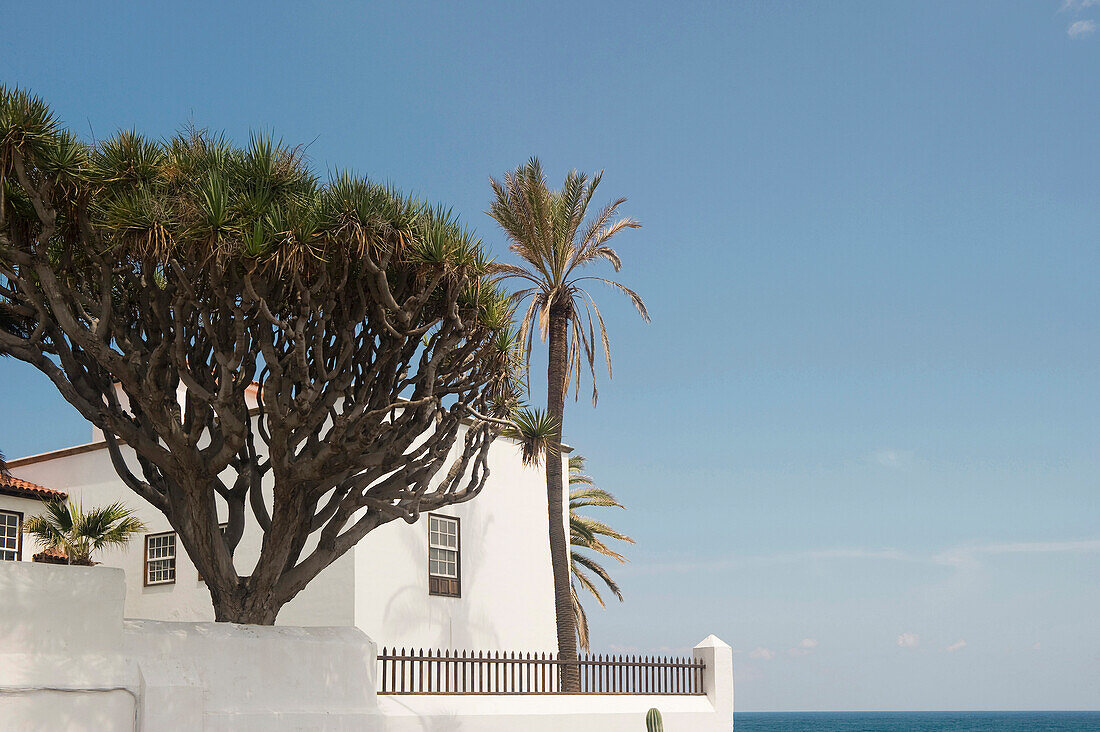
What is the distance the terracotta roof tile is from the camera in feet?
79.1

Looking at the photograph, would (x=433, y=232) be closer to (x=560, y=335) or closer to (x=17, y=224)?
(x=17, y=224)

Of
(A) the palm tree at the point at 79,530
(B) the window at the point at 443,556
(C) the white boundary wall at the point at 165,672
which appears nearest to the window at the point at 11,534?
(A) the palm tree at the point at 79,530

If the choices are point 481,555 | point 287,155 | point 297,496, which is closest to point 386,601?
point 481,555

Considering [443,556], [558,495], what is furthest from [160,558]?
[558,495]

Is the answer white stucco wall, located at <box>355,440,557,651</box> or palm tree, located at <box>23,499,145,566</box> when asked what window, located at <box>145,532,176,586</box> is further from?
white stucco wall, located at <box>355,440,557,651</box>

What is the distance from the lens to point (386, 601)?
22.9 metres

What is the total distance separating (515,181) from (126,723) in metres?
16.5

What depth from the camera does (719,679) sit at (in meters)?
23.0

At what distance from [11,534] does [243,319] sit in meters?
12.5

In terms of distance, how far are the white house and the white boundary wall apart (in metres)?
4.06

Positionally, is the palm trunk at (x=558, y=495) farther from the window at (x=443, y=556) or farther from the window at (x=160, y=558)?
the window at (x=160, y=558)

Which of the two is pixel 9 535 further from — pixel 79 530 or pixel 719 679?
pixel 719 679

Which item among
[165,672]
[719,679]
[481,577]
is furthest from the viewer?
[481,577]

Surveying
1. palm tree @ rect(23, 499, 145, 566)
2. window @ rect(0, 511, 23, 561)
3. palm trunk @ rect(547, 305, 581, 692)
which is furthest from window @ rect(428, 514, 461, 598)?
window @ rect(0, 511, 23, 561)
